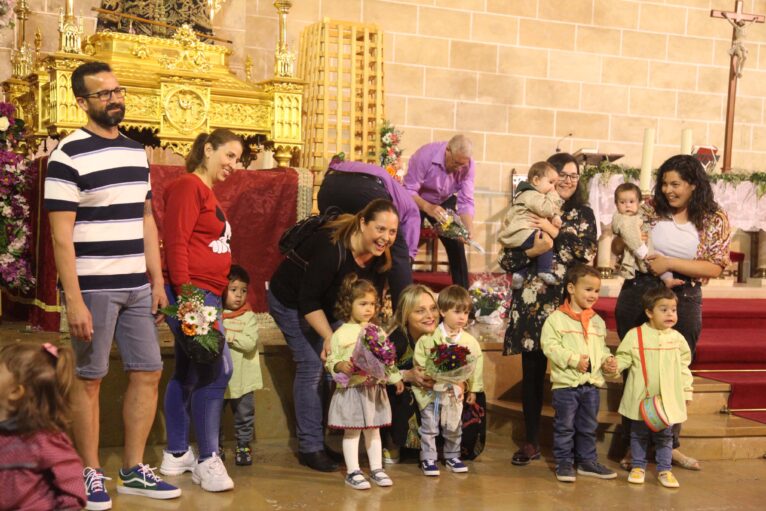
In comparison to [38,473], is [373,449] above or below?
below

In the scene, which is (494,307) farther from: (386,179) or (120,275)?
(120,275)

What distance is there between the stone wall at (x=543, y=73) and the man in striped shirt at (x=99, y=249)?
5.77m

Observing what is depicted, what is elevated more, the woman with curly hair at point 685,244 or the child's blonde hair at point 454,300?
the woman with curly hair at point 685,244

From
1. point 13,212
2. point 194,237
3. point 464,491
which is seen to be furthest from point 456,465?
point 13,212

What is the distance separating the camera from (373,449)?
15.6 ft

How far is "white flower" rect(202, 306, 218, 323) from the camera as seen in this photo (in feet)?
14.0

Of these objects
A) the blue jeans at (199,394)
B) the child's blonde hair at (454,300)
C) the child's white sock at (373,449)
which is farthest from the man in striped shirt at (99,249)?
the child's blonde hair at (454,300)

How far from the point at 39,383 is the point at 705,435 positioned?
3787 mm

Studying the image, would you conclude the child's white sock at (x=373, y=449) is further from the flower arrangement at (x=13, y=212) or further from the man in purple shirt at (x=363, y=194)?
the flower arrangement at (x=13, y=212)

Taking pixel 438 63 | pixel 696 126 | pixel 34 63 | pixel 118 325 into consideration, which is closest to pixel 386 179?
pixel 118 325

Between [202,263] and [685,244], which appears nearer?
[202,263]

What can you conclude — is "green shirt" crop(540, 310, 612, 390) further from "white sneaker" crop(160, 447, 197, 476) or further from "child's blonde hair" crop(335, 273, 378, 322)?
"white sneaker" crop(160, 447, 197, 476)

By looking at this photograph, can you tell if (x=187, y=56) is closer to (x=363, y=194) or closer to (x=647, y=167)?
(x=363, y=194)

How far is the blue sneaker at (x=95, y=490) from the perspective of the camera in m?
3.98
